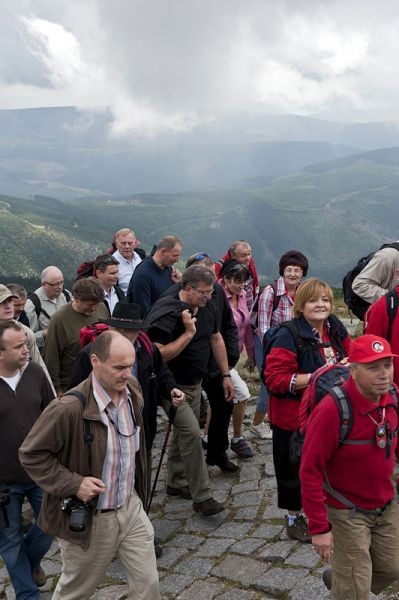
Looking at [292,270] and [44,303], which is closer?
[292,270]

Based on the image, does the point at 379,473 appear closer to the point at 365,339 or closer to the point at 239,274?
the point at 365,339

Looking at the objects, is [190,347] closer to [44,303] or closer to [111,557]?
[111,557]

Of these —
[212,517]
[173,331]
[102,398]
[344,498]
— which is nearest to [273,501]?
[212,517]

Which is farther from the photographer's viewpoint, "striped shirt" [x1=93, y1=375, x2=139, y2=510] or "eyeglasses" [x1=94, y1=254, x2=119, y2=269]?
"eyeglasses" [x1=94, y1=254, x2=119, y2=269]

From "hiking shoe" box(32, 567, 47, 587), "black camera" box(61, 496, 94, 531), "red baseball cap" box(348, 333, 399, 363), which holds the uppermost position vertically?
"red baseball cap" box(348, 333, 399, 363)

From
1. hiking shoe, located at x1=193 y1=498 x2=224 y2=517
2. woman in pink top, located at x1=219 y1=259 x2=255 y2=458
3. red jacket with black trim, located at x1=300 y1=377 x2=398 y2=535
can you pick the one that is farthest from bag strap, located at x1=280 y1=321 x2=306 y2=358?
woman in pink top, located at x1=219 y1=259 x2=255 y2=458

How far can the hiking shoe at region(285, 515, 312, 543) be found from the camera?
5.58 metres

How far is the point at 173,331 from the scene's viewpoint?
6.18 m

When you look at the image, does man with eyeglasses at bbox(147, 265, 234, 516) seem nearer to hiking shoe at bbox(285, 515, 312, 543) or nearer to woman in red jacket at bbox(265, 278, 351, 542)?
hiking shoe at bbox(285, 515, 312, 543)

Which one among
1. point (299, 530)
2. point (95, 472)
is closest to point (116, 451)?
point (95, 472)

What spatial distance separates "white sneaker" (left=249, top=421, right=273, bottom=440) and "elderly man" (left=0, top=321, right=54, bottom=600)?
13.1ft

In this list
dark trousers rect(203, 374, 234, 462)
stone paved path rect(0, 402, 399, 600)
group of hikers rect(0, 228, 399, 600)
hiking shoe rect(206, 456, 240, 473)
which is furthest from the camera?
hiking shoe rect(206, 456, 240, 473)

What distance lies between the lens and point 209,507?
20.6 ft

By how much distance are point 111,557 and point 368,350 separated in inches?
93.8
